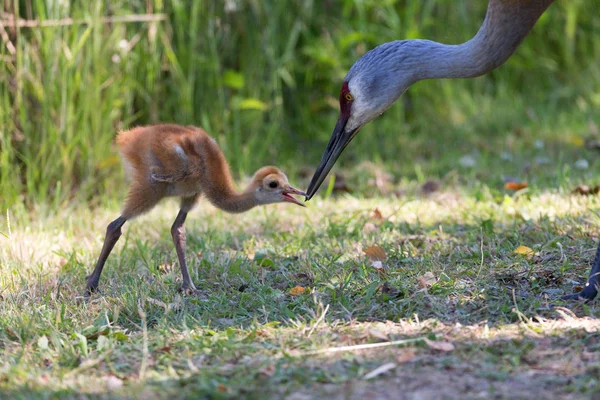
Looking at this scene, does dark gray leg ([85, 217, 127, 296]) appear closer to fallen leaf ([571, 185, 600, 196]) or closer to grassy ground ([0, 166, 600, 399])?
grassy ground ([0, 166, 600, 399])

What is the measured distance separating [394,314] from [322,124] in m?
4.50

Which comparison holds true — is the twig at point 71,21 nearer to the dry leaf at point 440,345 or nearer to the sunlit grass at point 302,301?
the sunlit grass at point 302,301

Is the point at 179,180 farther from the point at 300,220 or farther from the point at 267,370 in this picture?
the point at 267,370

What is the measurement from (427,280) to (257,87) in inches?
146

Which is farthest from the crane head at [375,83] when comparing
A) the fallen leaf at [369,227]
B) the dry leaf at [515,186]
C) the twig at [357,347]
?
the dry leaf at [515,186]

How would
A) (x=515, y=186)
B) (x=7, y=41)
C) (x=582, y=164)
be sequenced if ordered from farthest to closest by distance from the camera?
(x=582, y=164) < (x=7, y=41) < (x=515, y=186)

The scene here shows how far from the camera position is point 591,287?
3510 millimetres

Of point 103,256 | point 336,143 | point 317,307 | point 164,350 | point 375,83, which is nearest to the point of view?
point 164,350

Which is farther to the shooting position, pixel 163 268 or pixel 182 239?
pixel 163 268

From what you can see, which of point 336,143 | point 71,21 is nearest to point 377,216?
point 336,143

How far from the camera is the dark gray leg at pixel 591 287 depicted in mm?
3502

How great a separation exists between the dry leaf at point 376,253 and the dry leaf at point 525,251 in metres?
0.66

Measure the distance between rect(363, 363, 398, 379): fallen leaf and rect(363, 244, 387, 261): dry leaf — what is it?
1330 mm

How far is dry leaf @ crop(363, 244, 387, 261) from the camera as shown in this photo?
165 inches
